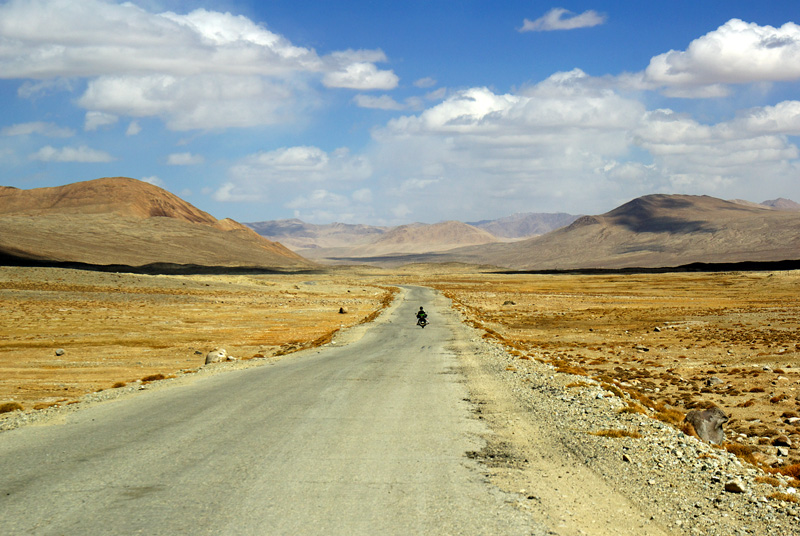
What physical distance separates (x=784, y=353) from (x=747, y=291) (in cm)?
8050

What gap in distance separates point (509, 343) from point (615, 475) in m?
23.0

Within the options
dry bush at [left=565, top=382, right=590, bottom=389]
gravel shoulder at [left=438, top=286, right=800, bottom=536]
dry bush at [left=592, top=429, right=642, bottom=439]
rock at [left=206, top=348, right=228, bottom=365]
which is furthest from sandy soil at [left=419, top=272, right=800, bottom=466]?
rock at [left=206, top=348, right=228, bottom=365]

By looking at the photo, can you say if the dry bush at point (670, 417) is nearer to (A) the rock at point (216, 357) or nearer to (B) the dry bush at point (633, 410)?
(B) the dry bush at point (633, 410)

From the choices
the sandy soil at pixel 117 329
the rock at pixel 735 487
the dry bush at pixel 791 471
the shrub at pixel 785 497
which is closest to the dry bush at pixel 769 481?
the shrub at pixel 785 497

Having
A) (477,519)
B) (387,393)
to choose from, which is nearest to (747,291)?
(387,393)

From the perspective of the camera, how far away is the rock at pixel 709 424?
13289mm

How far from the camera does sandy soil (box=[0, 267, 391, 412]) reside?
85.9 ft

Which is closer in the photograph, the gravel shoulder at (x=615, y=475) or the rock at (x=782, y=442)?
the gravel shoulder at (x=615, y=475)

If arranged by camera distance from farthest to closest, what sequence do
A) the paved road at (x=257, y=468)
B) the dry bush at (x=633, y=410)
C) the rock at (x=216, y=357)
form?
the rock at (x=216, y=357) → the dry bush at (x=633, y=410) → the paved road at (x=257, y=468)

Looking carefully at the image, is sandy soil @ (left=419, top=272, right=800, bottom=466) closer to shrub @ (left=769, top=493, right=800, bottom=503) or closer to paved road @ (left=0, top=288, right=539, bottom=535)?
shrub @ (left=769, top=493, right=800, bottom=503)

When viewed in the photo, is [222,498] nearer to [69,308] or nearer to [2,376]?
[2,376]

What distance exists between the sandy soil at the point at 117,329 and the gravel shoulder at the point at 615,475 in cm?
1297

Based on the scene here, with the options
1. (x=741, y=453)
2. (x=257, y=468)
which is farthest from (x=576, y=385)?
(x=257, y=468)

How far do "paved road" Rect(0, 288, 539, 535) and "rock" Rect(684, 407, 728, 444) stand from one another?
496cm
